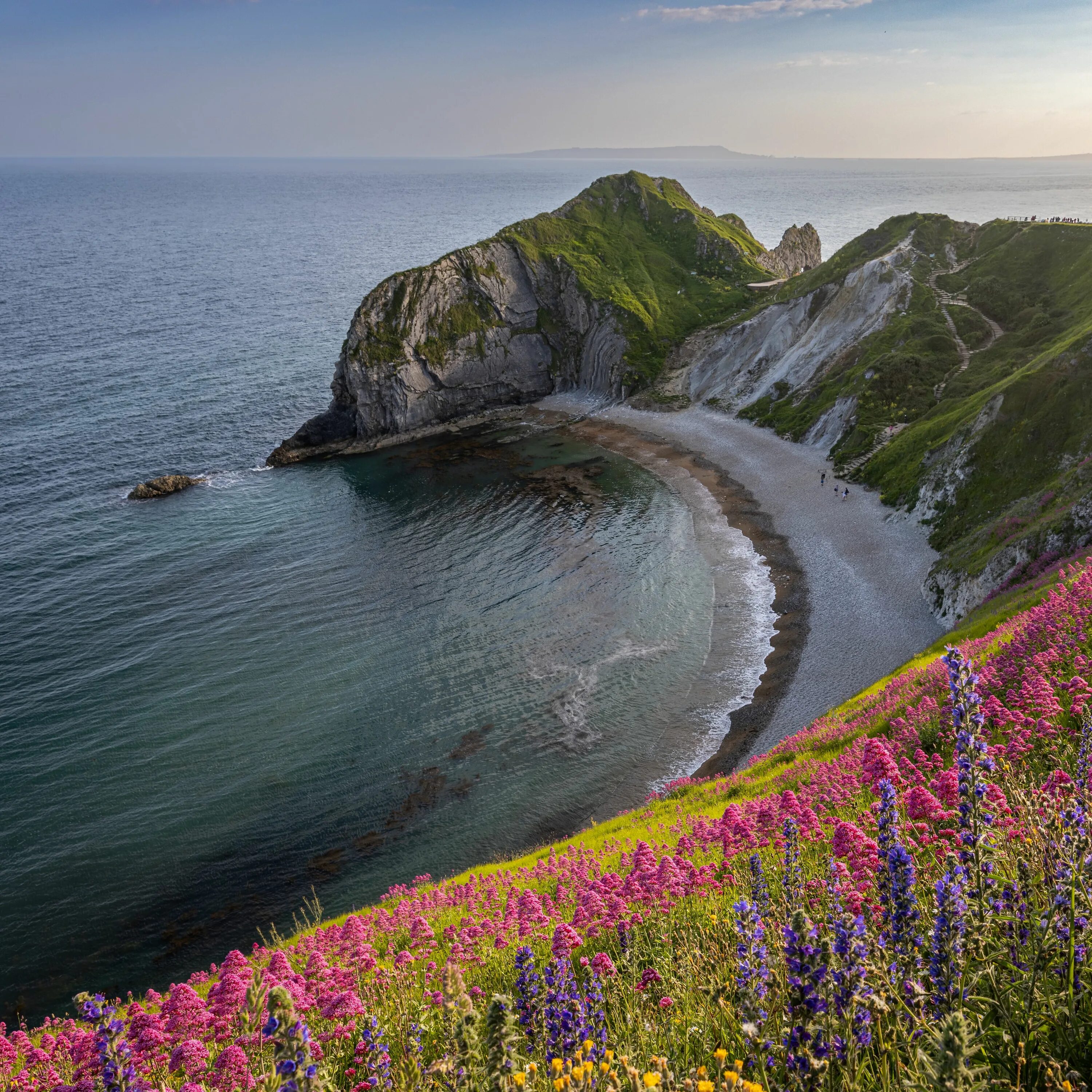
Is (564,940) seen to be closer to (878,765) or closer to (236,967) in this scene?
(878,765)

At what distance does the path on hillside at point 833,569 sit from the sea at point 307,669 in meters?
3.81

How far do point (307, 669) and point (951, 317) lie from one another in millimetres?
74996

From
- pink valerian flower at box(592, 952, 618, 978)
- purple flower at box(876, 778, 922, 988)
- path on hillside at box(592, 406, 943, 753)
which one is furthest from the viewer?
path on hillside at box(592, 406, 943, 753)

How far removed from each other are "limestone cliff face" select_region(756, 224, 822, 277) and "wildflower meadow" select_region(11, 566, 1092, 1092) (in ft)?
415

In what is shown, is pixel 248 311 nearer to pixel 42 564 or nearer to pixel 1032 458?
pixel 42 564

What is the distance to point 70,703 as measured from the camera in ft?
143

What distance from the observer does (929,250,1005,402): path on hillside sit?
7169 centimetres

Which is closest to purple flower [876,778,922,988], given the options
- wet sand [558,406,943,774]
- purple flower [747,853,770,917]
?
purple flower [747,853,770,917]

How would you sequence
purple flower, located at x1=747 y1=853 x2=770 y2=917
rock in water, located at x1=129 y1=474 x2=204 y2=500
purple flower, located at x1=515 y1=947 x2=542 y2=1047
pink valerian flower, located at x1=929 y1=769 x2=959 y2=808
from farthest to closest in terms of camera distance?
rock in water, located at x1=129 y1=474 x2=204 y2=500, pink valerian flower, located at x1=929 y1=769 x2=959 y2=808, purple flower, located at x1=747 y1=853 x2=770 y2=917, purple flower, located at x1=515 y1=947 x2=542 y2=1047

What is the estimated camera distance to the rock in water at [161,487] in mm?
72938

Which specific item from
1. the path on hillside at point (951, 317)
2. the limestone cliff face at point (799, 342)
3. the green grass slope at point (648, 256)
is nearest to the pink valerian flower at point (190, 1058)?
the limestone cliff face at point (799, 342)

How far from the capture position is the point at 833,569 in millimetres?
54094

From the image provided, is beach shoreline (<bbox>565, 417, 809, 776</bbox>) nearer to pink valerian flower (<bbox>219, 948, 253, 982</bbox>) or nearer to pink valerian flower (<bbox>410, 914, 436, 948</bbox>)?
pink valerian flower (<bbox>410, 914, 436, 948</bbox>)

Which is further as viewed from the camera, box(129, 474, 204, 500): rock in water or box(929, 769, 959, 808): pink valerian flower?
box(129, 474, 204, 500): rock in water
